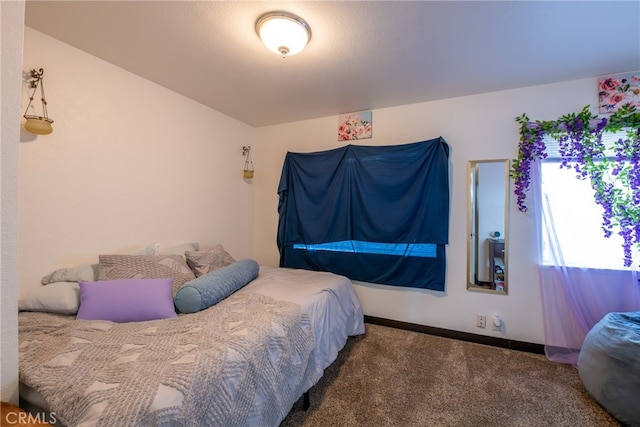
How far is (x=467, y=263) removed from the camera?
2562 millimetres

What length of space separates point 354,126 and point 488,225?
5.81ft

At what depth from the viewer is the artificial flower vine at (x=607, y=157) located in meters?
1.98

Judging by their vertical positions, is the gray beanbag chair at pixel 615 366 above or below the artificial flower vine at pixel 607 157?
below

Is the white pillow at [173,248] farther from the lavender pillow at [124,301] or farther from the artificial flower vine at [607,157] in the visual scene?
the artificial flower vine at [607,157]

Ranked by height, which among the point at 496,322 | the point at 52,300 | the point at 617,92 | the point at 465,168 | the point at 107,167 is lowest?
the point at 496,322

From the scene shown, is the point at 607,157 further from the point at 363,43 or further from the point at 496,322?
the point at 363,43

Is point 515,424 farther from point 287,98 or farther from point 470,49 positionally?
point 287,98

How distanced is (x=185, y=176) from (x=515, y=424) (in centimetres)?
328

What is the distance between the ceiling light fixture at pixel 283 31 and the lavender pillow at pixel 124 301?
5.72 feet

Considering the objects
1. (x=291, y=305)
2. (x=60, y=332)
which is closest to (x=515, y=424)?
(x=291, y=305)

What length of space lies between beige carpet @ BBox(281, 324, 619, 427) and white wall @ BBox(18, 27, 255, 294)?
1.93 metres

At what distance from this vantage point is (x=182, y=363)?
107 centimetres

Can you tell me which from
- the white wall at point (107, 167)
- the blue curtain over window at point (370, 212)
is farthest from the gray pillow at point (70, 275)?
the blue curtain over window at point (370, 212)

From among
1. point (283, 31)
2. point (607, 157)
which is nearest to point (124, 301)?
point (283, 31)
